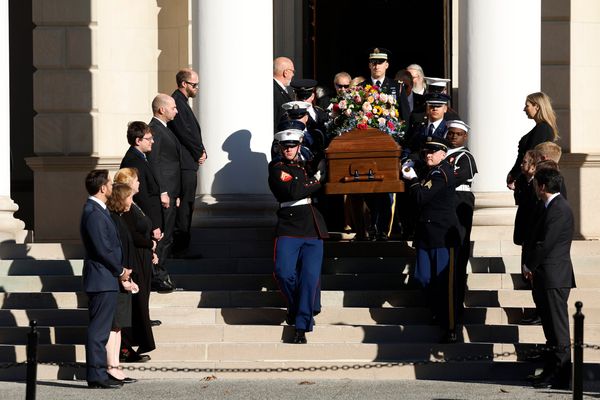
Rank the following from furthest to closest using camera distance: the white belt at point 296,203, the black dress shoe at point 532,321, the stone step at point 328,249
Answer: the stone step at point 328,249 → the white belt at point 296,203 → the black dress shoe at point 532,321

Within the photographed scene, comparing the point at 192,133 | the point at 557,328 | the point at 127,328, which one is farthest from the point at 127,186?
the point at 557,328

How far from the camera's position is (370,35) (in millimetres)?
24859

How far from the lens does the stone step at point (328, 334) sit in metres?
16.9

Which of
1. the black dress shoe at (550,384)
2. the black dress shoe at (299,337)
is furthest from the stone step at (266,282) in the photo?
the black dress shoe at (550,384)

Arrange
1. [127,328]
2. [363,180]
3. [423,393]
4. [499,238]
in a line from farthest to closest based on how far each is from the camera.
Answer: [499,238], [363,180], [127,328], [423,393]

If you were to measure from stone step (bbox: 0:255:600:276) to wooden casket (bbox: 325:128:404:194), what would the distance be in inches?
39.8

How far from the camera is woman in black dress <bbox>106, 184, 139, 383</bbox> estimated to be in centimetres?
1623

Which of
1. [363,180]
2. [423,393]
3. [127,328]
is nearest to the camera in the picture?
[423,393]

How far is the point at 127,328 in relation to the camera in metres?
16.6

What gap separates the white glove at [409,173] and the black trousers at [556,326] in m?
2.24

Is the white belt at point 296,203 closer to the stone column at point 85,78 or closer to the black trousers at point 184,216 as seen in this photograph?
the black trousers at point 184,216

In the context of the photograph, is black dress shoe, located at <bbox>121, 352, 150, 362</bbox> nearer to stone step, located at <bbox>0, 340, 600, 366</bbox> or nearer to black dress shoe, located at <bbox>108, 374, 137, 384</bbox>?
stone step, located at <bbox>0, 340, 600, 366</bbox>

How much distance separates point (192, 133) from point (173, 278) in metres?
1.62

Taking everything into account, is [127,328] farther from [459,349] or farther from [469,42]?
[469,42]
